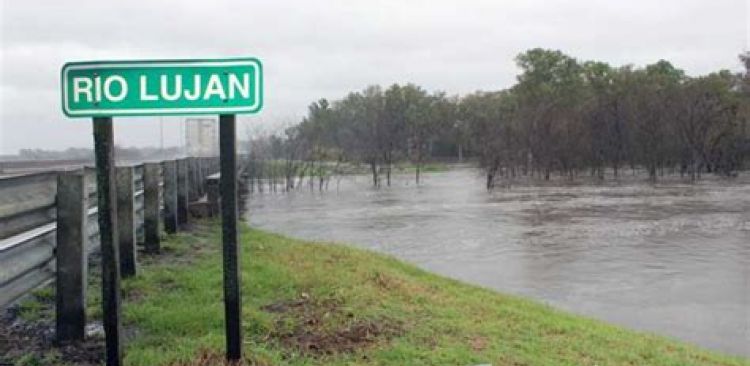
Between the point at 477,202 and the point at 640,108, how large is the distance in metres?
32.9

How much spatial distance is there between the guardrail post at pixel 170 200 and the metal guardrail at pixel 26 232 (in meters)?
5.90

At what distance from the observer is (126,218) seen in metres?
7.26

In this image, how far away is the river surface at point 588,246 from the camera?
9406 millimetres

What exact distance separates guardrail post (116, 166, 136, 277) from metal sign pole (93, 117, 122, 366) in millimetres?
3164

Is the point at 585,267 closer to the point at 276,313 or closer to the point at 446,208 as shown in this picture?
the point at 276,313

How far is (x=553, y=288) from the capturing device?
422 inches

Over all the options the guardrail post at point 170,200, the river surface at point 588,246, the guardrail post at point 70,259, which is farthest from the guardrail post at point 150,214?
the river surface at point 588,246

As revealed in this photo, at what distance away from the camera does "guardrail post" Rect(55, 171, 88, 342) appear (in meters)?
4.91

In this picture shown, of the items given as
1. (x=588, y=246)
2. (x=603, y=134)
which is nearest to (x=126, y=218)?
(x=588, y=246)

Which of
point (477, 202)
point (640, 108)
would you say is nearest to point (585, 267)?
point (477, 202)

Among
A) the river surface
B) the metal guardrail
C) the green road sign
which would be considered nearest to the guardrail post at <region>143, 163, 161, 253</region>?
the metal guardrail

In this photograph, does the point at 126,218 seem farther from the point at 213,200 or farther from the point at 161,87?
the point at 213,200

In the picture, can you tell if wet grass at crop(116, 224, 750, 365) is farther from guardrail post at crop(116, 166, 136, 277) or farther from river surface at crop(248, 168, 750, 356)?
river surface at crop(248, 168, 750, 356)

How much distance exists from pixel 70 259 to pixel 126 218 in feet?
7.64
